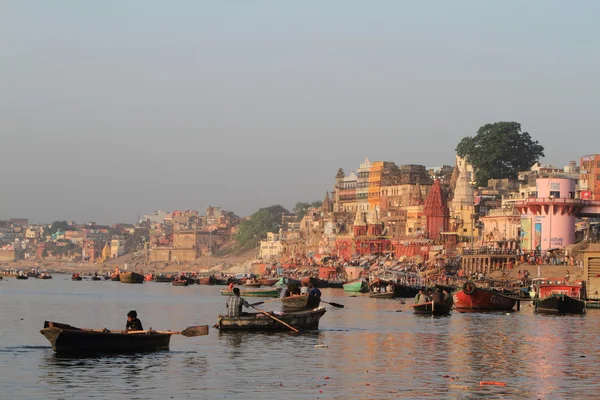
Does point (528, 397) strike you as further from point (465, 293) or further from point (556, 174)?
point (556, 174)

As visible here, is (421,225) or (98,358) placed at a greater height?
(421,225)

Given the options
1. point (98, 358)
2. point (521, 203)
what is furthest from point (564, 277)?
point (98, 358)

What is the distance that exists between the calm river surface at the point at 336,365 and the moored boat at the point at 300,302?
44.8 inches

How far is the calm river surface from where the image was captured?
27266 millimetres

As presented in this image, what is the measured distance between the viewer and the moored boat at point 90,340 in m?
32.6

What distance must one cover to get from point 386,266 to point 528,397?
10090 cm

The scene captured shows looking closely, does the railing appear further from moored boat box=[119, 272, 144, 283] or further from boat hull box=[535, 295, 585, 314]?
moored boat box=[119, 272, 144, 283]

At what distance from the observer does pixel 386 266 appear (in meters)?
127

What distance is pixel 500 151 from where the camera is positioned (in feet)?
488

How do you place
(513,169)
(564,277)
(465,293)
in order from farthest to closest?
1. (513,169)
2. (564,277)
3. (465,293)

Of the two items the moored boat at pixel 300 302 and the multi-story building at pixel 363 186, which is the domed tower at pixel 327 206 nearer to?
the multi-story building at pixel 363 186

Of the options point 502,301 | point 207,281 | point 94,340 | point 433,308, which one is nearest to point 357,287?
point 502,301

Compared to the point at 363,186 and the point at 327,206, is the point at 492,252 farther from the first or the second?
the point at 327,206

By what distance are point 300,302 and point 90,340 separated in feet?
54.0
